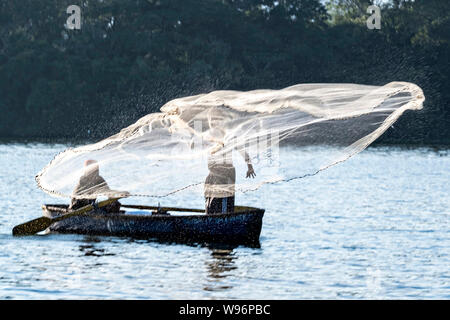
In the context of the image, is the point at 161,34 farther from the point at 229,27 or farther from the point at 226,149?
the point at 226,149

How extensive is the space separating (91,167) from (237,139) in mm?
3729

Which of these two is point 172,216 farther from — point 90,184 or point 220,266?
point 220,266

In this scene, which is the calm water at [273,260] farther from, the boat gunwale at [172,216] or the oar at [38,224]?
the boat gunwale at [172,216]

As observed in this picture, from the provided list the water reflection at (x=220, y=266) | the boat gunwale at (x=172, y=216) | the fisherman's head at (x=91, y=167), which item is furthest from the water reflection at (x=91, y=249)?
the water reflection at (x=220, y=266)

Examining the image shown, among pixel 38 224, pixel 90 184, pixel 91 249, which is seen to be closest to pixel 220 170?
pixel 90 184

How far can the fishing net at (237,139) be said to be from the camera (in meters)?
18.5

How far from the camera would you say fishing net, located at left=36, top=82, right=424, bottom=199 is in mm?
18500

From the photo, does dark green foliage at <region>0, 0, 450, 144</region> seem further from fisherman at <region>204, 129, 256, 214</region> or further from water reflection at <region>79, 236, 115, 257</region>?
fisherman at <region>204, 129, 256, 214</region>

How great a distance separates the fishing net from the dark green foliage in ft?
183

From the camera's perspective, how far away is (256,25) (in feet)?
277

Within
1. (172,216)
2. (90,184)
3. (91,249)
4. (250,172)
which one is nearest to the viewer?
(250,172)

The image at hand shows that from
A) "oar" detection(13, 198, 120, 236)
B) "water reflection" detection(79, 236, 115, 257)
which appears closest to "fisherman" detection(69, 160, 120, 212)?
"oar" detection(13, 198, 120, 236)

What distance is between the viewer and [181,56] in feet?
271
